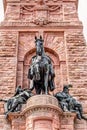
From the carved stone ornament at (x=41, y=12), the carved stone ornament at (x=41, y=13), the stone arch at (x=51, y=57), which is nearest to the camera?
the stone arch at (x=51, y=57)

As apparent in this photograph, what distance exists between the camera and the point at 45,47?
67.8 feet

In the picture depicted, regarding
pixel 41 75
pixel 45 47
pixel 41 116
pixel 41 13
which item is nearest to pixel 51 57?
pixel 45 47

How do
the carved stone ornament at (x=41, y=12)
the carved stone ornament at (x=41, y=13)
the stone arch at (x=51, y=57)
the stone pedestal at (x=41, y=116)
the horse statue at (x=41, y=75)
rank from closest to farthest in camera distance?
the stone pedestal at (x=41, y=116), the horse statue at (x=41, y=75), the stone arch at (x=51, y=57), the carved stone ornament at (x=41, y=13), the carved stone ornament at (x=41, y=12)

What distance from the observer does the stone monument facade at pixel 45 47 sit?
53.2ft

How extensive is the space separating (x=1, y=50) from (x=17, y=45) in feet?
3.10

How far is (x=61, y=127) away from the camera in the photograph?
1516 cm

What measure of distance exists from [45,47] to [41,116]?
267 inches

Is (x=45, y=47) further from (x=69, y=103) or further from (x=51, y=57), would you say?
(x=69, y=103)

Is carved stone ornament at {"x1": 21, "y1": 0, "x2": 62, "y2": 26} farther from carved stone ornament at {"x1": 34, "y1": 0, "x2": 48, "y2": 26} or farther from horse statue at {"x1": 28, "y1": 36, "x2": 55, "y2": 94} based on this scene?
horse statue at {"x1": 28, "y1": 36, "x2": 55, "y2": 94}

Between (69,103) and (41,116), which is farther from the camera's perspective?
(69,103)

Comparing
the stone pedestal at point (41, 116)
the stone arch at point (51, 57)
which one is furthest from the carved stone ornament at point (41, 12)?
the stone pedestal at point (41, 116)

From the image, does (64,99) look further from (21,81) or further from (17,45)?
(17,45)

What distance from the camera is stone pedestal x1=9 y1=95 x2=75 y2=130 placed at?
14587 millimetres

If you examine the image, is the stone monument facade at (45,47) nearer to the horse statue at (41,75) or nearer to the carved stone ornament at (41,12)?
the carved stone ornament at (41,12)
